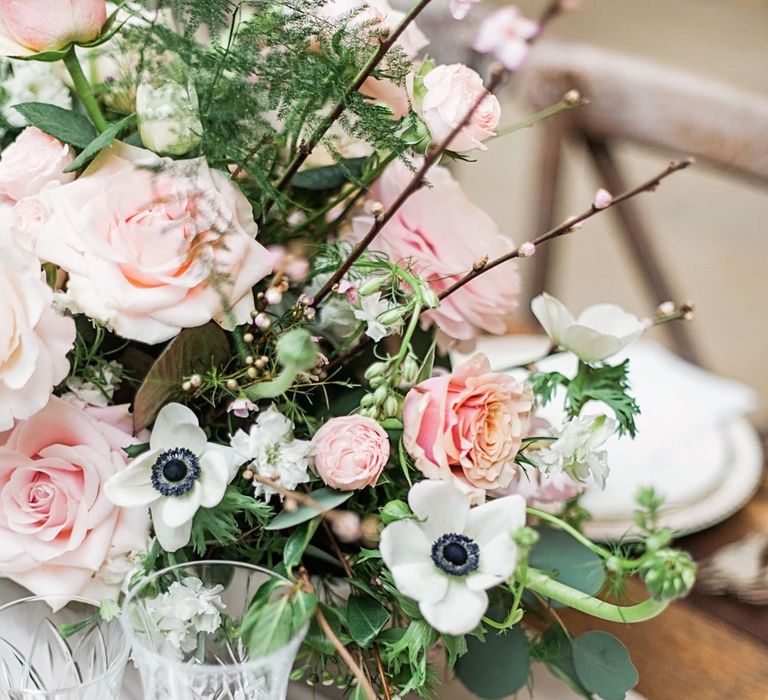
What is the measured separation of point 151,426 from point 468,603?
23 centimetres

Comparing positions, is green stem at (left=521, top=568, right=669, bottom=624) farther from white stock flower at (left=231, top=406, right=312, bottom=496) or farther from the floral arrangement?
white stock flower at (left=231, top=406, right=312, bottom=496)

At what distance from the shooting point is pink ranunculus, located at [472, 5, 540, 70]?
36 cm

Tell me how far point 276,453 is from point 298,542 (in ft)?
0.17

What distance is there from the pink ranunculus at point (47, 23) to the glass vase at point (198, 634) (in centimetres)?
30

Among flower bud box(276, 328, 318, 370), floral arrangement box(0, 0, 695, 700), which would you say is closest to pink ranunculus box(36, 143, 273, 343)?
floral arrangement box(0, 0, 695, 700)

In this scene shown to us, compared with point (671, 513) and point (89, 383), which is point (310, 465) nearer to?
point (89, 383)

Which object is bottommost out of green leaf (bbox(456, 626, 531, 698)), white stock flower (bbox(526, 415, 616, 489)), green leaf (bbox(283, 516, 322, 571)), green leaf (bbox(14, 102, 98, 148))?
green leaf (bbox(456, 626, 531, 698))

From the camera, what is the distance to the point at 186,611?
1.57 feet

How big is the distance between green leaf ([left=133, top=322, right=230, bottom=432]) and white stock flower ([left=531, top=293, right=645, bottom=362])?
0.20 meters

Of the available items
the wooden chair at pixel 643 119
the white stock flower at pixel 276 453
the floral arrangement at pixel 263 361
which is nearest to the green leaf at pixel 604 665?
the floral arrangement at pixel 263 361

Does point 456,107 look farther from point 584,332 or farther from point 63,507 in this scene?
point 63,507

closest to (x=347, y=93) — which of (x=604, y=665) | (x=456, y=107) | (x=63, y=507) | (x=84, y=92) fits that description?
(x=456, y=107)

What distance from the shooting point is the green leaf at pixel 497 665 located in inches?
Result: 23.9

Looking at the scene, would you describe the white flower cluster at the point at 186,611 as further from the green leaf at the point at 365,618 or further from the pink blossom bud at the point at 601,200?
the pink blossom bud at the point at 601,200
